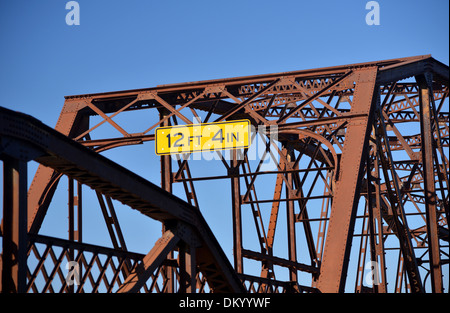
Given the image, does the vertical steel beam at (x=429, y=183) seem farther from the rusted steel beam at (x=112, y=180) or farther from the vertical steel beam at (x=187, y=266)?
the vertical steel beam at (x=187, y=266)

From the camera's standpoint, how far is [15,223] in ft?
→ 43.0

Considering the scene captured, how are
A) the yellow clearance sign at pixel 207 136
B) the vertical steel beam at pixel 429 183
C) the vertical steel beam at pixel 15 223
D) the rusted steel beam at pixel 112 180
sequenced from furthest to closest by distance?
the vertical steel beam at pixel 429 183 → the yellow clearance sign at pixel 207 136 → the rusted steel beam at pixel 112 180 → the vertical steel beam at pixel 15 223

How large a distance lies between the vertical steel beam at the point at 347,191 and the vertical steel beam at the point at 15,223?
11.1 meters

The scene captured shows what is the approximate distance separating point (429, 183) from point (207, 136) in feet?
24.8

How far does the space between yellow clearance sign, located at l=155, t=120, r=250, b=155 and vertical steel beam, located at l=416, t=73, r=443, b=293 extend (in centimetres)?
665

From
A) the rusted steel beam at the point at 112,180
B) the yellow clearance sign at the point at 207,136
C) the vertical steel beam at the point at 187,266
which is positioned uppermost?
the yellow clearance sign at the point at 207,136

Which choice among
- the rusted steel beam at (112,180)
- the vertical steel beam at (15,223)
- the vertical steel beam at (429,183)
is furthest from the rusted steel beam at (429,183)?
the vertical steel beam at (15,223)

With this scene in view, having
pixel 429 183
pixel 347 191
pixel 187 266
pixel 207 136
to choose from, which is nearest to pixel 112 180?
pixel 187 266

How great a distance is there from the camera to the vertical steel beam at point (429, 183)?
28.7 meters

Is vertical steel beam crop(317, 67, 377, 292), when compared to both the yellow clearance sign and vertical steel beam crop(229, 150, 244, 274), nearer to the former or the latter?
the yellow clearance sign

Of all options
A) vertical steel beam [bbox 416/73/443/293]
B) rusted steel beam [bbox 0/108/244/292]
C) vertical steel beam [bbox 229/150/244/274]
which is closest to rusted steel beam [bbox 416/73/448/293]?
vertical steel beam [bbox 416/73/443/293]
